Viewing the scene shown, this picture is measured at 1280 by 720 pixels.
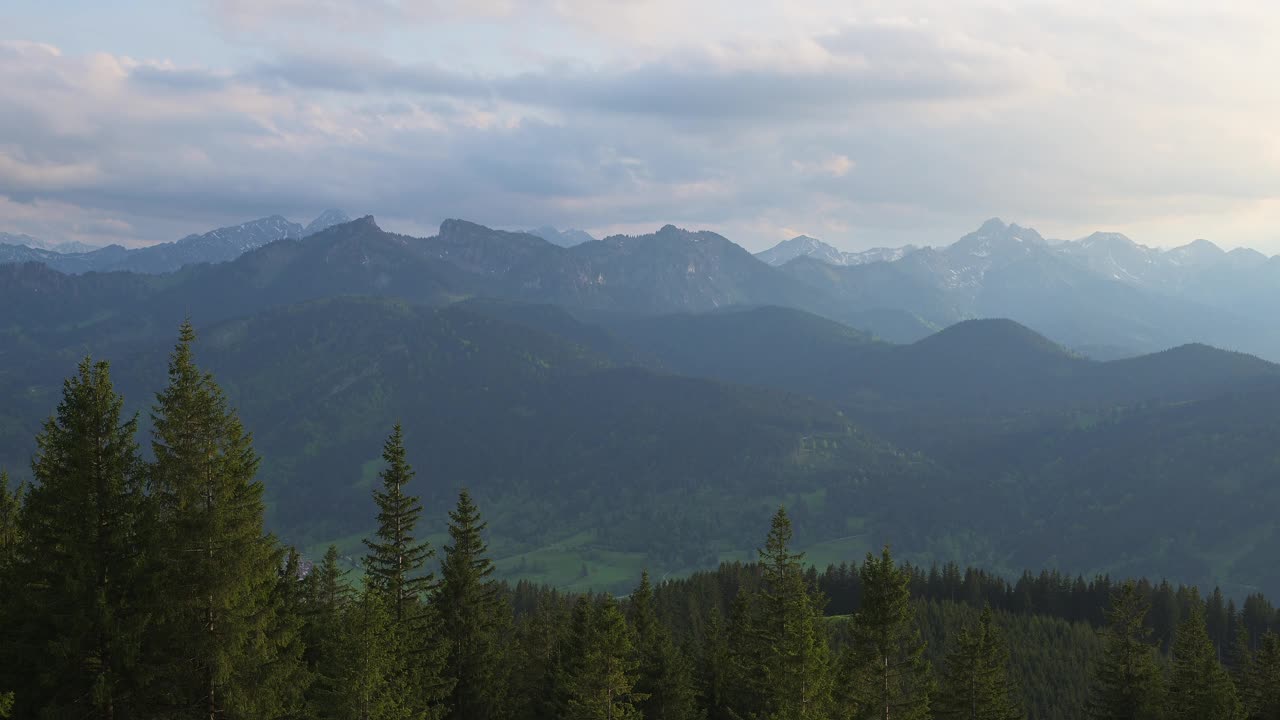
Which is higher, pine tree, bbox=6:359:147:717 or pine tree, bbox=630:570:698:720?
pine tree, bbox=6:359:147:717

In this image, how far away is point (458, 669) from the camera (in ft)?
173

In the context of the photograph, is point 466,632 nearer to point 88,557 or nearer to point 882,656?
point 882,656

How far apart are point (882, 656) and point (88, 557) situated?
32.1m

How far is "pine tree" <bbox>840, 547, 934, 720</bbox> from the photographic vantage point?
44.6 meters

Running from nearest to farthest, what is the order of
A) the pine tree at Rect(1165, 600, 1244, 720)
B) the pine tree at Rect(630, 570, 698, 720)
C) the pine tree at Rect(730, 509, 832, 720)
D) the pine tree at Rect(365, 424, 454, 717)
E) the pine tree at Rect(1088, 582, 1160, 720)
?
the pine tree at Rect(730, 509, 832, 720)
the pine tree at Rect(365, 424, 454, 717)
the pine tree at Rect(1165, 600, 1244, 720)
the pine tree at Rect(630, 570, 698, 720)
the pine tree at Rect(1088, 582, 1160, 720)

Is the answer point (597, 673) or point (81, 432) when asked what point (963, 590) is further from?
point (81, 432)

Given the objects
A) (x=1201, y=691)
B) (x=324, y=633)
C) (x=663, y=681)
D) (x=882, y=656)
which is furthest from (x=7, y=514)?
(x=1201, y=691)

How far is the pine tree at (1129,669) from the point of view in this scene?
59.2 metres

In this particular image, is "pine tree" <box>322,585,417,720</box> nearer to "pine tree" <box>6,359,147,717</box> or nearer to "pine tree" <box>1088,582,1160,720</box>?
"pine tree" <box>6,359,147,717</box>

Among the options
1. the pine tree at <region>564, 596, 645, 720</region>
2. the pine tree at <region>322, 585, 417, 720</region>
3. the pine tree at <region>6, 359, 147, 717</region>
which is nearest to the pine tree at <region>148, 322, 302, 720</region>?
the pine tree at <region>6, 359, 147, 717</region>

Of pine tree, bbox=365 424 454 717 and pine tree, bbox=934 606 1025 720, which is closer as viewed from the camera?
pine tree, bbox=365 424 454 717

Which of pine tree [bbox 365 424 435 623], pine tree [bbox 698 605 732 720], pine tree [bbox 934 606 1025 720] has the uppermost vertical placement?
→ pine tree [bbox 365 424 435 623]

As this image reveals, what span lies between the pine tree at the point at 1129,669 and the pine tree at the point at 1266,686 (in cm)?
504

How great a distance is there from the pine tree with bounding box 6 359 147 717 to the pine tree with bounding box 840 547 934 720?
95.7 ft
